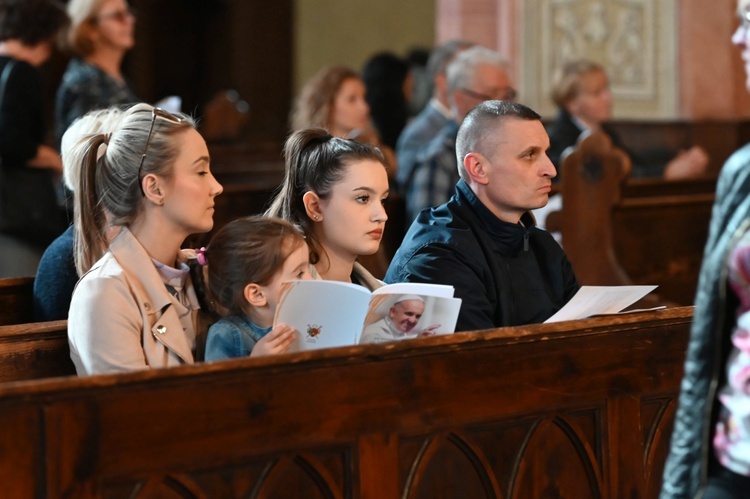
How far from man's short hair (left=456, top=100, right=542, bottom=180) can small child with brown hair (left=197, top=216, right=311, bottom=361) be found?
0.72 metres

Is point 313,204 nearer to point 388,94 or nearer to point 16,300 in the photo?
point 16,300

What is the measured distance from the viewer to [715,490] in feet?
5.98

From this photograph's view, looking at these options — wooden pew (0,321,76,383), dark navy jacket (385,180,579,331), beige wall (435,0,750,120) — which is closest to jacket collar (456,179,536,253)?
dark navy jacket (385,180,579,331)

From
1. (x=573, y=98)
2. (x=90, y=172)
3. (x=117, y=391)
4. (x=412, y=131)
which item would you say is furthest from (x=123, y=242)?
(x=573, y=98)

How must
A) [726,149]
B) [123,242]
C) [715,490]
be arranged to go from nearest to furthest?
[715,490], [123,242], [726,149]

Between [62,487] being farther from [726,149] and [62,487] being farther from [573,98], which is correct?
[726,149]

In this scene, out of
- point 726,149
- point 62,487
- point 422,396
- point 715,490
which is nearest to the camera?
point 715,490

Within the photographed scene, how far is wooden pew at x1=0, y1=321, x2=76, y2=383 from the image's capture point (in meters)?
2.70

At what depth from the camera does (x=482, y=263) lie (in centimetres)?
312

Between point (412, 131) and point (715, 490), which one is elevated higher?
point (412, 131)

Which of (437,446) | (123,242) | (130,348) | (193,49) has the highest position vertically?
(193,49)

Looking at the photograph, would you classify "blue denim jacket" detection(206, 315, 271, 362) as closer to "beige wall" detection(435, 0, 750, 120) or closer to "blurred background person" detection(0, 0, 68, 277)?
"blurred background person" detection(0, 0, 68, 277)

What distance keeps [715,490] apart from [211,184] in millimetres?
1542

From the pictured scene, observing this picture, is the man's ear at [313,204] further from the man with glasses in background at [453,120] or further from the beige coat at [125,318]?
the man with glasses in background at [453,120]
